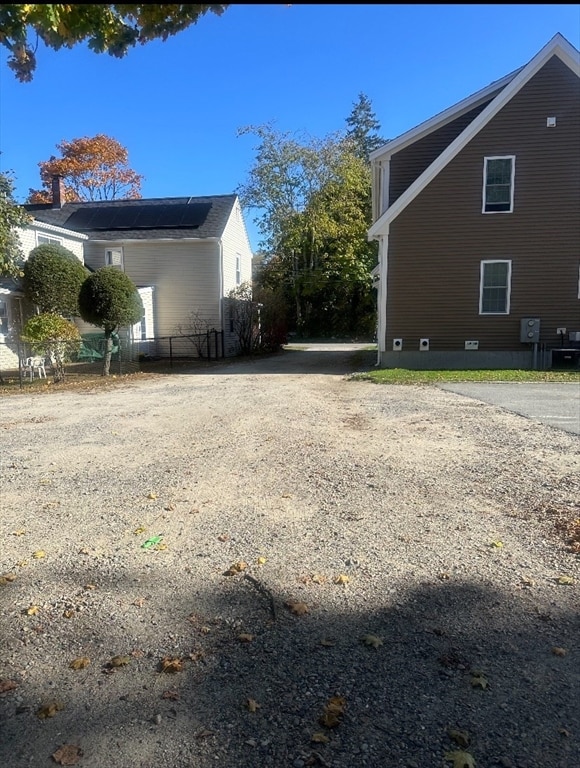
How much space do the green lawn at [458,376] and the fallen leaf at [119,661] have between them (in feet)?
37.0

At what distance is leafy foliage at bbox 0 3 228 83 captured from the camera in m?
2.88

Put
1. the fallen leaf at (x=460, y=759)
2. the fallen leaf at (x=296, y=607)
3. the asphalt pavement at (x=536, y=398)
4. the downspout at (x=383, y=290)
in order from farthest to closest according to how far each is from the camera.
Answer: the downspout at (x=383, y=290), the asphalt pavement at (x=536, y=398), the fallen leaf at (x=296, y=607), the fallen leaf at (x=460, y=759)

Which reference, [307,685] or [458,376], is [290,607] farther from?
[458,376]

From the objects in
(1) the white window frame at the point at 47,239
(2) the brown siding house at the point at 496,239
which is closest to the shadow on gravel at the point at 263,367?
(2) the brown siding house at the point at 496,239

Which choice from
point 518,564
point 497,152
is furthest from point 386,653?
point 497,152

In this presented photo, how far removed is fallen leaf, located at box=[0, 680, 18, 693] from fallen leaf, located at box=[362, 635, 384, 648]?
1668mm

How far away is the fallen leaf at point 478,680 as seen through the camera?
233 centimetres

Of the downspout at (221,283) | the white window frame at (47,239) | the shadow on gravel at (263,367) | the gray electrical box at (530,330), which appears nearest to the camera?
the gray electrical box at (530,330)

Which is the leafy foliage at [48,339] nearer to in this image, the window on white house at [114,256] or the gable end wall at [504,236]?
the window on white house at [114,256]

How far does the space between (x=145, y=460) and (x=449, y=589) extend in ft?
13.1

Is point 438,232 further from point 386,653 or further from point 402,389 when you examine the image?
point 386,653

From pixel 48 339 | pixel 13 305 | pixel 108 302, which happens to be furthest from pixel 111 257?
pixel 48 339

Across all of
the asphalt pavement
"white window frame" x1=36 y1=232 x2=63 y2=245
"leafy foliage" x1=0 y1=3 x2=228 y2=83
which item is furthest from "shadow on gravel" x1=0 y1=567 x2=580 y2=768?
"white window frame" x1=36 y1=232 x2=63 y2=245

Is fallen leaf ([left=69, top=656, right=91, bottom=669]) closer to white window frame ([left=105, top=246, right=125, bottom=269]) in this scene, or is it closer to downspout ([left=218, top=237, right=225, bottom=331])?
downspout ([left=218, top=237, right=225, bottom=331])
